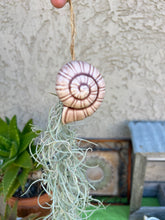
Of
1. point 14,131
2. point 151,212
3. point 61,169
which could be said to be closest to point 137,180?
point 151,212

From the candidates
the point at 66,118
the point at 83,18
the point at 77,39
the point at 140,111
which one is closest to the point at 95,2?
the point at 83,18

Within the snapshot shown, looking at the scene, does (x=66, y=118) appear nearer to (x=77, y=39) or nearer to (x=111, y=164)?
(x=77, y=39)

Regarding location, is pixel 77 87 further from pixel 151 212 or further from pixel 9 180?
pixel 151 212

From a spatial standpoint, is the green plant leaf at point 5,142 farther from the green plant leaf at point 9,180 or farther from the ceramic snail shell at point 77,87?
the ceramic snail shell at point 77,87

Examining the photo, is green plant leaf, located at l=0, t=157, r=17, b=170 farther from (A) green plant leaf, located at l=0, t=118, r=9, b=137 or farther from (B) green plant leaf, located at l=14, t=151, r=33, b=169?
(A) green plant leaf, located at l=0, t=118, r=9, b=137

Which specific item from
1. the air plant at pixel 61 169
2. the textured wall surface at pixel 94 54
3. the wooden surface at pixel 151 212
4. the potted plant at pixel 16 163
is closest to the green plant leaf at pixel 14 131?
the potted plant at pixel 16 163

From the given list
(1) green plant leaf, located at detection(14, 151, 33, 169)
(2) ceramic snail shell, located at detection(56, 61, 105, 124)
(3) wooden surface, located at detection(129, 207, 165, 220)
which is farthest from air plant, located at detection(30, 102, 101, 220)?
(3) wooden surface, located at detection(129, 207, 165, 220)
